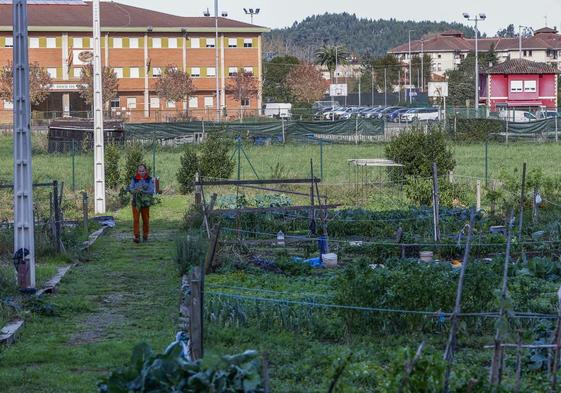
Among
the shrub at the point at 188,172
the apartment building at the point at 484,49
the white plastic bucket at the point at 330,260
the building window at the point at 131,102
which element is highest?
the apartment building at the point at 484,49

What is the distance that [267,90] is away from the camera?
4245 inches

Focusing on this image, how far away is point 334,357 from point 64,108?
235 ft

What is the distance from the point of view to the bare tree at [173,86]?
7806cm

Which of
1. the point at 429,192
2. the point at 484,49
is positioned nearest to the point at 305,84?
the point at 484,49

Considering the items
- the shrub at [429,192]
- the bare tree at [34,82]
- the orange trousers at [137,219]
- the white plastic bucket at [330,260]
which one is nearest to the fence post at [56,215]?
the orange trousers at [137,219]

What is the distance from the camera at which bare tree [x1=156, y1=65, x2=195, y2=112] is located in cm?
7806

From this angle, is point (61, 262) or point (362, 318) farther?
point (61, 262)

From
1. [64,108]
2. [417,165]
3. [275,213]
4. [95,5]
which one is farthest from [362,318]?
[64,108]

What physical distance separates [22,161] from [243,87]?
67.7m

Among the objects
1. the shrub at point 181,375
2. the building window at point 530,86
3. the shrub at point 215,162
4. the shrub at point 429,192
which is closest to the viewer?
the shrub at point 181,375

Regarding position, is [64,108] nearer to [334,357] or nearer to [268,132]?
[268,132]

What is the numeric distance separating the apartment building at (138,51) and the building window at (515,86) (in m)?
20.7

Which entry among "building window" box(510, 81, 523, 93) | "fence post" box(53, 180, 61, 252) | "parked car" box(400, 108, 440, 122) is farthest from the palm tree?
"fence post" box(53, 180, 61, 252)

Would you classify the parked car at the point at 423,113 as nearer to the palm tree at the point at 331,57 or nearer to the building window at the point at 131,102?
the building window at the point at 131,102
